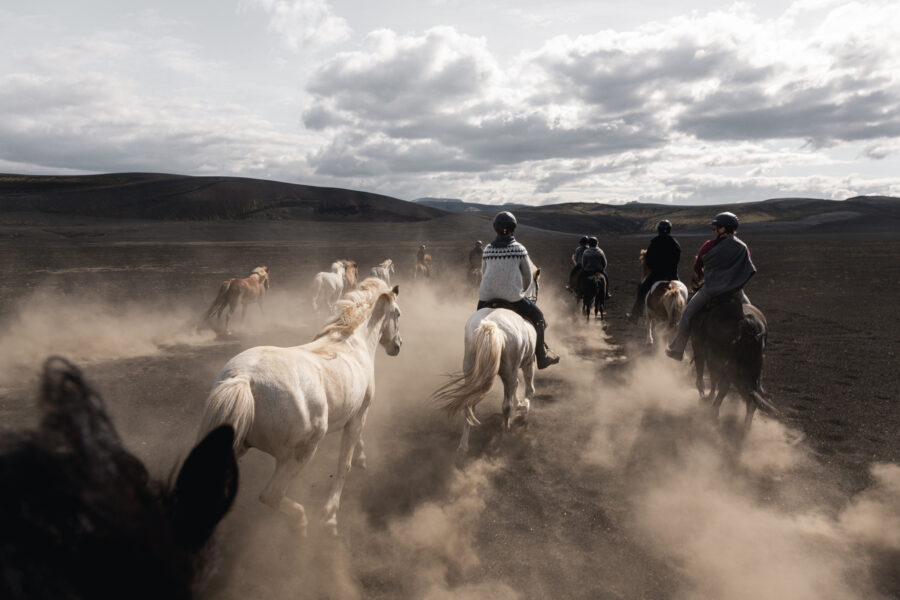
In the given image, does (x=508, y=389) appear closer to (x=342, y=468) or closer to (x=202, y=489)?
(x=342, y=468)

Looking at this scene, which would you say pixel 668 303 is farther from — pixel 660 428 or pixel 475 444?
pixel 475 444

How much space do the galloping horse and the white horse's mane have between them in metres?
6.66

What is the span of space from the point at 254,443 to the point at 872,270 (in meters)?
39.1

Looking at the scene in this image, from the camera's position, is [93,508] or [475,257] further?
[475,257]

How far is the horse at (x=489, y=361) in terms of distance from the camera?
18.9 ft

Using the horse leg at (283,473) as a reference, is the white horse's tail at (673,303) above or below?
above

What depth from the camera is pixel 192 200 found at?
352ft

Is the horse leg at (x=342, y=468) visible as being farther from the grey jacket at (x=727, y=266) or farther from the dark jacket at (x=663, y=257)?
A: the dark jacket at (x=663, y=257)

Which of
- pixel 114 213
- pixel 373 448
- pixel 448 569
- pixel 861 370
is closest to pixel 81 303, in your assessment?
pixel 373 448

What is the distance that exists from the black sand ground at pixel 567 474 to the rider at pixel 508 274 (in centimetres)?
183

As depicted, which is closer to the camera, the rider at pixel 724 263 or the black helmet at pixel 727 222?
the rider at pixel 724 263

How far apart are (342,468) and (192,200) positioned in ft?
395

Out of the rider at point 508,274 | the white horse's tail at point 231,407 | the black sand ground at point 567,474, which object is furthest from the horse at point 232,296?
the white horse's tail at point 231,407

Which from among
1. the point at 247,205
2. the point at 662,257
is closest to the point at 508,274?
the point at 662,257
